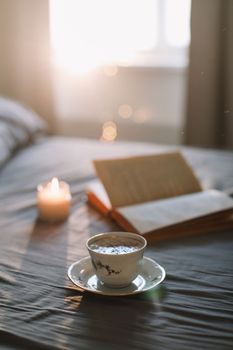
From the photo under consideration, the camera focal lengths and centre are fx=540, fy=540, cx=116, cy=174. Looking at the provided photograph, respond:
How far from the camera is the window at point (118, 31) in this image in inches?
100

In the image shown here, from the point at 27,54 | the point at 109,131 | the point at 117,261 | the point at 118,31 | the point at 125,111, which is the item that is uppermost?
the point at 118,31

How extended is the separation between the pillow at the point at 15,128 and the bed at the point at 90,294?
27cm

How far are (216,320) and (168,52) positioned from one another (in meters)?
1.99

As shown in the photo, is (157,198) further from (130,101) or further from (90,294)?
(130,101)

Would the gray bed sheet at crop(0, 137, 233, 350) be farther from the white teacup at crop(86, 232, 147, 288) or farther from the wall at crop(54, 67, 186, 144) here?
the wall at crop(54, 67, 186, 144)

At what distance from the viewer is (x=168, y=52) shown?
259 cm

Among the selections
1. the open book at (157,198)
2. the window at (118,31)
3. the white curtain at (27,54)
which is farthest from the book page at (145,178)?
the white curtain at (27,54)

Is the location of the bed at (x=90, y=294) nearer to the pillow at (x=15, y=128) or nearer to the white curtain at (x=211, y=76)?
the pillow at (x=15, y=128)

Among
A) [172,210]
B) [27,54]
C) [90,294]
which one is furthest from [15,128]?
[90,294]

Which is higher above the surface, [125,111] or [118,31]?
[118,31]

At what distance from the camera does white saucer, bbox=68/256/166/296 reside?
0.84 meters

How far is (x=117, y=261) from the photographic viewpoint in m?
0.82

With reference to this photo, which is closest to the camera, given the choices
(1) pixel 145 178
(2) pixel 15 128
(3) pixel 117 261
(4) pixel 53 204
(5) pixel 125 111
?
(3) pixel 117 261

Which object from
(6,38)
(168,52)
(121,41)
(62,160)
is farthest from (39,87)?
(62,160)
